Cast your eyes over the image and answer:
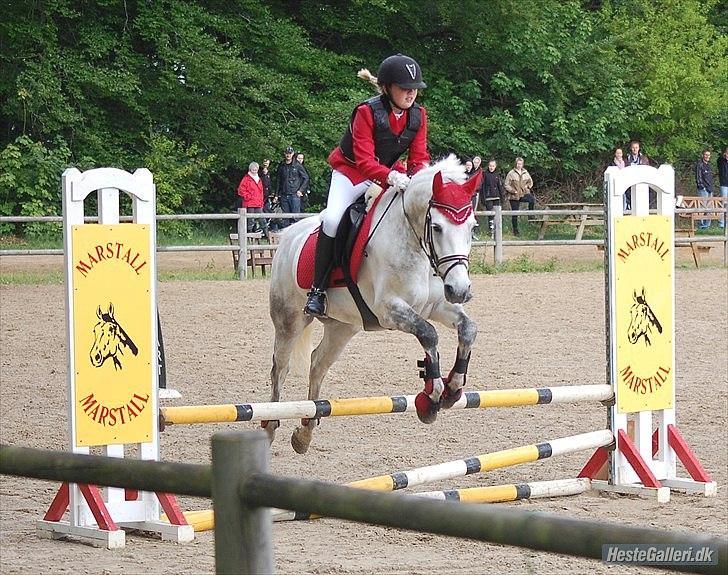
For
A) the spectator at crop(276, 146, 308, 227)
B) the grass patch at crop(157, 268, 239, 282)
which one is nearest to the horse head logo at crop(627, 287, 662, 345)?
the grass patch at crop(157, 268, 239, 282)

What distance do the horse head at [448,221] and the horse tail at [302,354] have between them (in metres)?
1.37

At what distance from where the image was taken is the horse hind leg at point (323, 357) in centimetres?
658

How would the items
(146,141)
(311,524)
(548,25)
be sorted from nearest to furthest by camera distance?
1. (311,524)
2. (146,141)
3. (548,25)

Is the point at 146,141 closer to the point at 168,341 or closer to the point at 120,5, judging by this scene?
the point at 120,5

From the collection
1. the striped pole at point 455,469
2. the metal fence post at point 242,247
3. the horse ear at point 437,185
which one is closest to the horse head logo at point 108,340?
the striped pole at point 455,469

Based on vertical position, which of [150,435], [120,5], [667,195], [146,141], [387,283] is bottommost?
[150,435]

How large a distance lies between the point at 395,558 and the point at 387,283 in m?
1.43

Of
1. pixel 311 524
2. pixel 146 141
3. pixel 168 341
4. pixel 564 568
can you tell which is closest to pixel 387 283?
pixel 311 524

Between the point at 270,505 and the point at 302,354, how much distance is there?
4.93 metres

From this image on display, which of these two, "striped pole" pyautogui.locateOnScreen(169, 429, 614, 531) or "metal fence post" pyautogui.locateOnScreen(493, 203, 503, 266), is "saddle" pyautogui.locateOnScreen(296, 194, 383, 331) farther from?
"metal fence post" pyautogui.locateOnScreen(493, 203, 503, 266)

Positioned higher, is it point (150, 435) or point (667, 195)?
point (667, 195)

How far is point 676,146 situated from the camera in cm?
3014

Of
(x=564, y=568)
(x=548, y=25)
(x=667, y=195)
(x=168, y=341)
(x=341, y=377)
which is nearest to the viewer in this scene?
(x=564, y=568)

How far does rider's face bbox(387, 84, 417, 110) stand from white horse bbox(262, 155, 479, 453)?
1.17 feet
